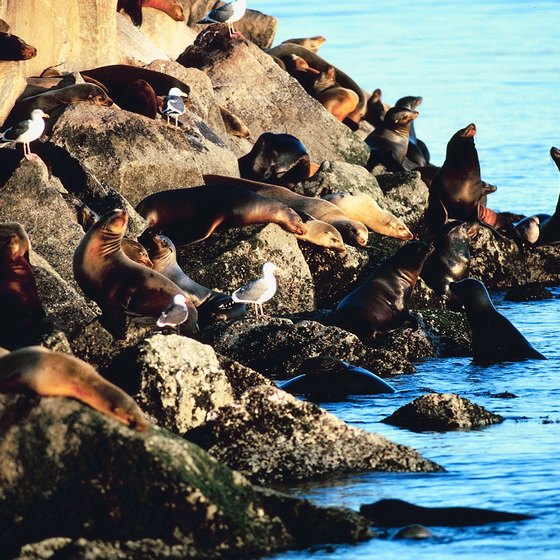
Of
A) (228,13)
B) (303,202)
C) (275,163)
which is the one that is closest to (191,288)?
(303,202)

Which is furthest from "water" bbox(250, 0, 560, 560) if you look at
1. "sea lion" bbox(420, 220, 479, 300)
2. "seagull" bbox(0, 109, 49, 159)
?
"seagull" bbox(0, 109, 49, 159)

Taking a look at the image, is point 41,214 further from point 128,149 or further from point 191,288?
point 128,149

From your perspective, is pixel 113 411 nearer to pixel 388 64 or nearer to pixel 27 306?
pixel 27 306

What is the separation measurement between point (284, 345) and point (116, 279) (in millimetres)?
1265

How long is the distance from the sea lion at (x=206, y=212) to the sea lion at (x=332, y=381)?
3194mm

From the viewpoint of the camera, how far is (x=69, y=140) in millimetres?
14102

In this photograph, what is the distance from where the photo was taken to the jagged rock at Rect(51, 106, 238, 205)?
547 inches

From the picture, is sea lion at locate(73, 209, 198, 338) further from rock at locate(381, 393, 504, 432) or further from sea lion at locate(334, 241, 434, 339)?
rock at locate(381, 393, 504, 432)

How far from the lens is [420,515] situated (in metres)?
6.82

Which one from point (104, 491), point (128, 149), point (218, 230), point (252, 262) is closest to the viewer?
point (104, 491)

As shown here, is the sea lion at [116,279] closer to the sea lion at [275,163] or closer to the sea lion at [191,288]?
the sea lion at [191,288]

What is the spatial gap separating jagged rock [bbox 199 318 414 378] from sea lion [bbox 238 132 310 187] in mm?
5770

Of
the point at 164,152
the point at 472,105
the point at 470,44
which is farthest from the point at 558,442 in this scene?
the point at 470,44

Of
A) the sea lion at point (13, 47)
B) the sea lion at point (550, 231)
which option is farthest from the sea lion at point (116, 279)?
the sea lion at point (550, 231)
